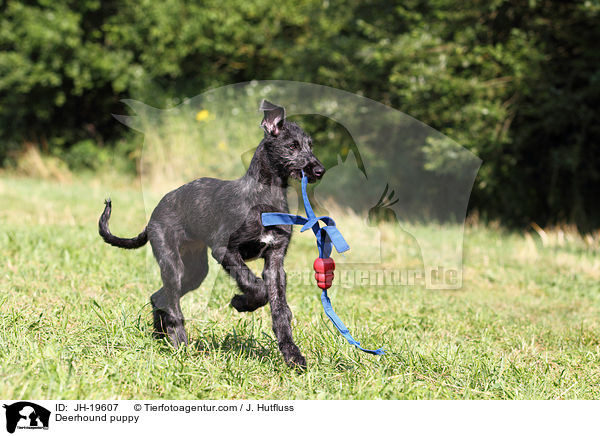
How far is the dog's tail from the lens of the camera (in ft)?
14.0

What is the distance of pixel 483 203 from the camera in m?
15.7

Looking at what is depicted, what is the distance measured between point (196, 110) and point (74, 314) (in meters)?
2.09

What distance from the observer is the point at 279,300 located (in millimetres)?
3992

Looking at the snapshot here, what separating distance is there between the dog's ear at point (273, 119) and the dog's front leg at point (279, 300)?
785 mm

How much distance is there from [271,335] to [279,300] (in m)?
1.26

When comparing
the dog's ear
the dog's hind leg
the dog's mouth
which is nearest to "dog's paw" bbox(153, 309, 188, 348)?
the dog's hind leg

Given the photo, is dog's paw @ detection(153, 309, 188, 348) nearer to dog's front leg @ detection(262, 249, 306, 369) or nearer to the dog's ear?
dog's front leg @ detection(262, 249, 306, 369)

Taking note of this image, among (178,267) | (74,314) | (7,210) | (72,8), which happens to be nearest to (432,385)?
(178,267)

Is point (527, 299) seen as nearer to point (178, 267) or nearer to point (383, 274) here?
point (383, 274)

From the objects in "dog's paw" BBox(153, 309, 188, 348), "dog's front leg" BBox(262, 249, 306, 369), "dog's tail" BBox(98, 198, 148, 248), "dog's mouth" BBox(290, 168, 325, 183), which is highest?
"dog's mouth" BBox(290, 168, 325, 183)

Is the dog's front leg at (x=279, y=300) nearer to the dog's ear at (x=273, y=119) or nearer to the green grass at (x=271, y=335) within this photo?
the green grass at (x=271, y=335)
